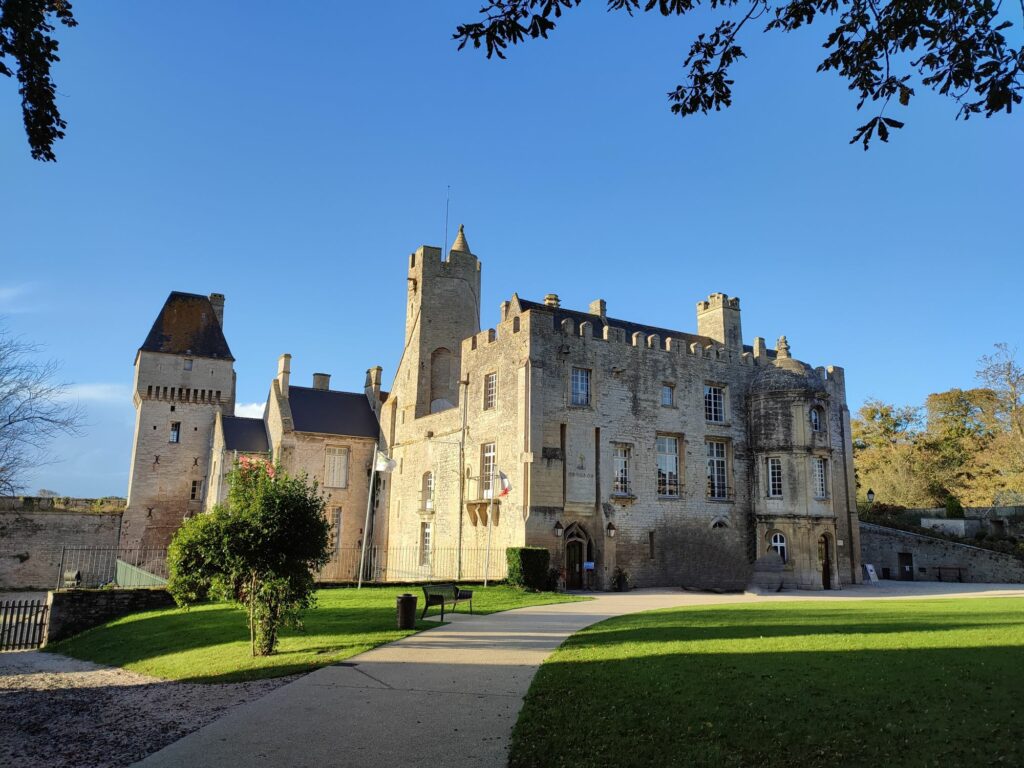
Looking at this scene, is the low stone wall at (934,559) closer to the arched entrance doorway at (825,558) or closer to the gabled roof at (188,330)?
the arched entrance doorway at (825,558)

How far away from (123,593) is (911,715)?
19938mm

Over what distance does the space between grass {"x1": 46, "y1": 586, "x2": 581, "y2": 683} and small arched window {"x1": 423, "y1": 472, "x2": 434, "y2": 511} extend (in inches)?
445

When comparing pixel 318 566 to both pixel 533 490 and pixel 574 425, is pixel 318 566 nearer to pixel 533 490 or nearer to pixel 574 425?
pixel 533 490

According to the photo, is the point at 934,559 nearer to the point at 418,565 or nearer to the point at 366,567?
the point at 418,565

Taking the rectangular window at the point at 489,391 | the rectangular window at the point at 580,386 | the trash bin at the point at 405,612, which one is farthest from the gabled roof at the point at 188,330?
the trash bin at the point at 405,612

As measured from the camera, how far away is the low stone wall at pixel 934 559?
110 ft

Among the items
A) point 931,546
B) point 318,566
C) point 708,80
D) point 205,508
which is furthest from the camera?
A: point 205,508

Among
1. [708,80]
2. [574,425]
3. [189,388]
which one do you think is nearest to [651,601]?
[574,425]

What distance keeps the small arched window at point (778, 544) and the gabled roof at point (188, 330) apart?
3444 cm

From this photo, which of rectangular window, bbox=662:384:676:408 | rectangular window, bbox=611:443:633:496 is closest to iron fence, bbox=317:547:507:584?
rectangular window, bbox=611:443:633:496

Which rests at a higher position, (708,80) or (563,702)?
(708,80)

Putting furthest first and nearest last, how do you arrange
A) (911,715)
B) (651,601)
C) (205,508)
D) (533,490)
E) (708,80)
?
(205,508) < (533,490) < (651,601) < (911,715) < (708,80)

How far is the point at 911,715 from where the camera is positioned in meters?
7.86

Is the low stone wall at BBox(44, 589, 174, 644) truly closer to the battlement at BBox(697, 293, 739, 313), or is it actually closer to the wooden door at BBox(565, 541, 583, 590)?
the wooden door at BBox(565, 541, 583, 590)
